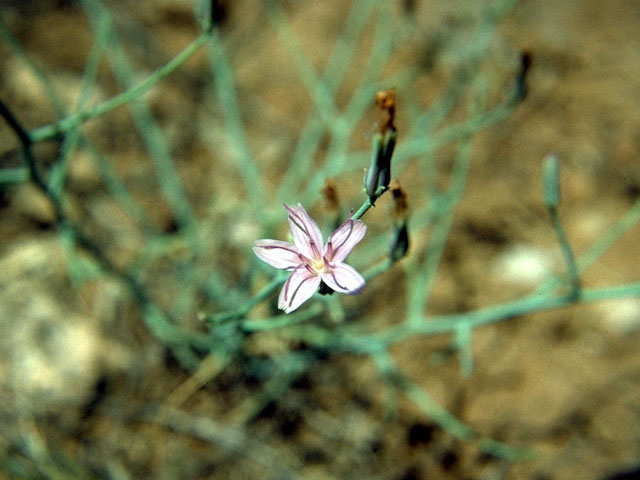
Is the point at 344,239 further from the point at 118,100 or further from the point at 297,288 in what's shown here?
Answer: the point at 118,100

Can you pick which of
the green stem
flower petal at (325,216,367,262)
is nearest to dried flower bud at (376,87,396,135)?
flower petal at (325,216,367,262)

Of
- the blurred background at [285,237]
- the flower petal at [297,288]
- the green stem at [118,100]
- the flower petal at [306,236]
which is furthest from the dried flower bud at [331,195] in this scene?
the green stem at [118,100]

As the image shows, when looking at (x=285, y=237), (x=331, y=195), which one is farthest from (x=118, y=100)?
(x=285, y=237)

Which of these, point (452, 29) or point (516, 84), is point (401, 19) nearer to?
point (452, 29)

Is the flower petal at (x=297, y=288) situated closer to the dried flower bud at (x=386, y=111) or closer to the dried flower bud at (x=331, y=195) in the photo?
the dried flower bud at (x=331, y=195)

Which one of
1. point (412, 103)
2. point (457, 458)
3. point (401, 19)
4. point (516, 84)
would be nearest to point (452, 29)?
point (401, 19)
